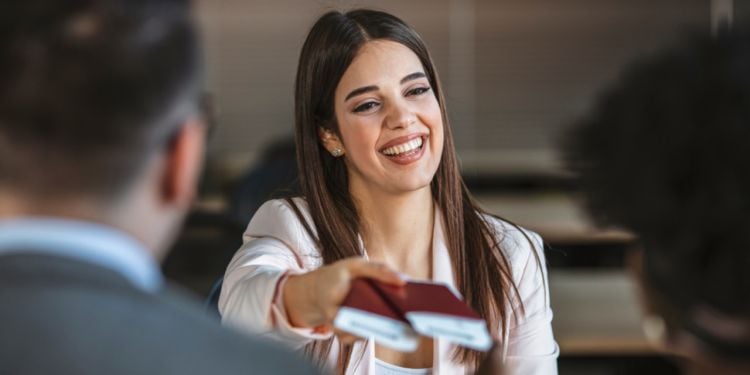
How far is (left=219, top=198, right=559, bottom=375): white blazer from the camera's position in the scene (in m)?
1.87

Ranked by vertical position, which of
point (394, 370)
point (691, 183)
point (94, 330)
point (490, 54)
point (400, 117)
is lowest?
Result: point (394, 370)

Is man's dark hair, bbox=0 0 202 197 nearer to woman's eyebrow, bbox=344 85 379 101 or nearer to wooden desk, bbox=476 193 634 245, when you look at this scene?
woman's eyebrow, bbox=344 85 379 101

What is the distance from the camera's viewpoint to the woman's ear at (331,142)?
2.21m

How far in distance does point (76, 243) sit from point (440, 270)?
136 centimetres

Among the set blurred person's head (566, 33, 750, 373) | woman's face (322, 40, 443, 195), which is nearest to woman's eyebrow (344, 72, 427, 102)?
woman's face (322, 40, 443, 195)

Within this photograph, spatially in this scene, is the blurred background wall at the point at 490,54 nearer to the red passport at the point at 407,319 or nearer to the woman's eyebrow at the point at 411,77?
the woman's eyebrow at the point at 411,77

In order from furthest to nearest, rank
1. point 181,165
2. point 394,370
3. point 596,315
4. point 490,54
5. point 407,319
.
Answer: point 490,54, point 596,315, point 394,370, point 407,319, point 181,165

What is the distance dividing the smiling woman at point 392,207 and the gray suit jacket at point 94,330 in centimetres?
113

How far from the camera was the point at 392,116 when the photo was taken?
211 cm

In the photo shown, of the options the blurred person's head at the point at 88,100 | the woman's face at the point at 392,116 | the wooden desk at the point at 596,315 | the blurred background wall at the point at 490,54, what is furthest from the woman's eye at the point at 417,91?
the blurred background wall at the point at 490,54

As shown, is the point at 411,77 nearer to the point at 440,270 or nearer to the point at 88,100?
the point at 440,270

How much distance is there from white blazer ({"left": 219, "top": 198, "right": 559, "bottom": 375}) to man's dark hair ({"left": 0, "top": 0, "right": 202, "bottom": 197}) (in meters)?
0.89

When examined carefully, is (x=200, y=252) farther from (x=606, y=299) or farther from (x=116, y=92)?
(x=116, y=92)

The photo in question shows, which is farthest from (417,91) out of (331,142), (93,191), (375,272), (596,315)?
(596,315)
